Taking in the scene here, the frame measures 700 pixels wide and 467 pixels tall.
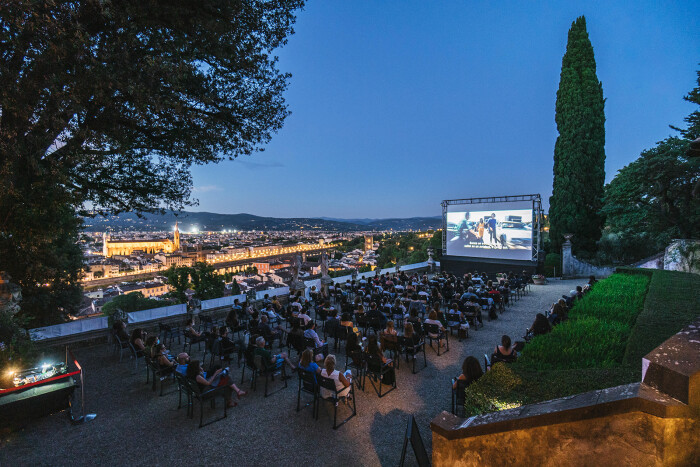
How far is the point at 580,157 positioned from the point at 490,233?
27.6ft

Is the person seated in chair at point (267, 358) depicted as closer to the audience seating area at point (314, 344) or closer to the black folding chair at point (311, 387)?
the audience seating area at point (314, 344)

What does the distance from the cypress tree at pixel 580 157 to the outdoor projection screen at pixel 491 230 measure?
4.65 metres

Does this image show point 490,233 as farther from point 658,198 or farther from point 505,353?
point 505,353

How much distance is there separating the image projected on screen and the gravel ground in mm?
15427

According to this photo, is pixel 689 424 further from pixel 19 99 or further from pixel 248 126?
pixel 248 126

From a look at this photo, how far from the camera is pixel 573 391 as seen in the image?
9.02 ft

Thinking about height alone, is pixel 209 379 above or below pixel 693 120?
below

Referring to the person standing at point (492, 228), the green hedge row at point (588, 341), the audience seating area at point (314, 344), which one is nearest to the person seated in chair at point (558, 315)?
the green hedge row at point (588, 341)

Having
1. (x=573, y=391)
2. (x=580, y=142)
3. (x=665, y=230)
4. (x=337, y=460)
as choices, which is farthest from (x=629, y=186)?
(x=337, y=460)

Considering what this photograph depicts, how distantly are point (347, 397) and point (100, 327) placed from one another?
23.6ft

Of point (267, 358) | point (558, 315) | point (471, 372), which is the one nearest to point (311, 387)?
point (267, 358)

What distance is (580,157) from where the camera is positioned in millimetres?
20453

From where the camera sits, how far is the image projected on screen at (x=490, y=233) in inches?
717

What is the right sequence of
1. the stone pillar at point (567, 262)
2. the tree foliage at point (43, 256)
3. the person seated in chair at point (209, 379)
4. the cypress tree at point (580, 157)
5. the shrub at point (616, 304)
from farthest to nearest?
1. the cypress tree at point (580, 157)
2. the stone pillar at point (567, 262)
3. the shrub at point (616, 304)
4. the tree foliage at point (43, 256)
5. the person seated in chair at point (209, 379)
